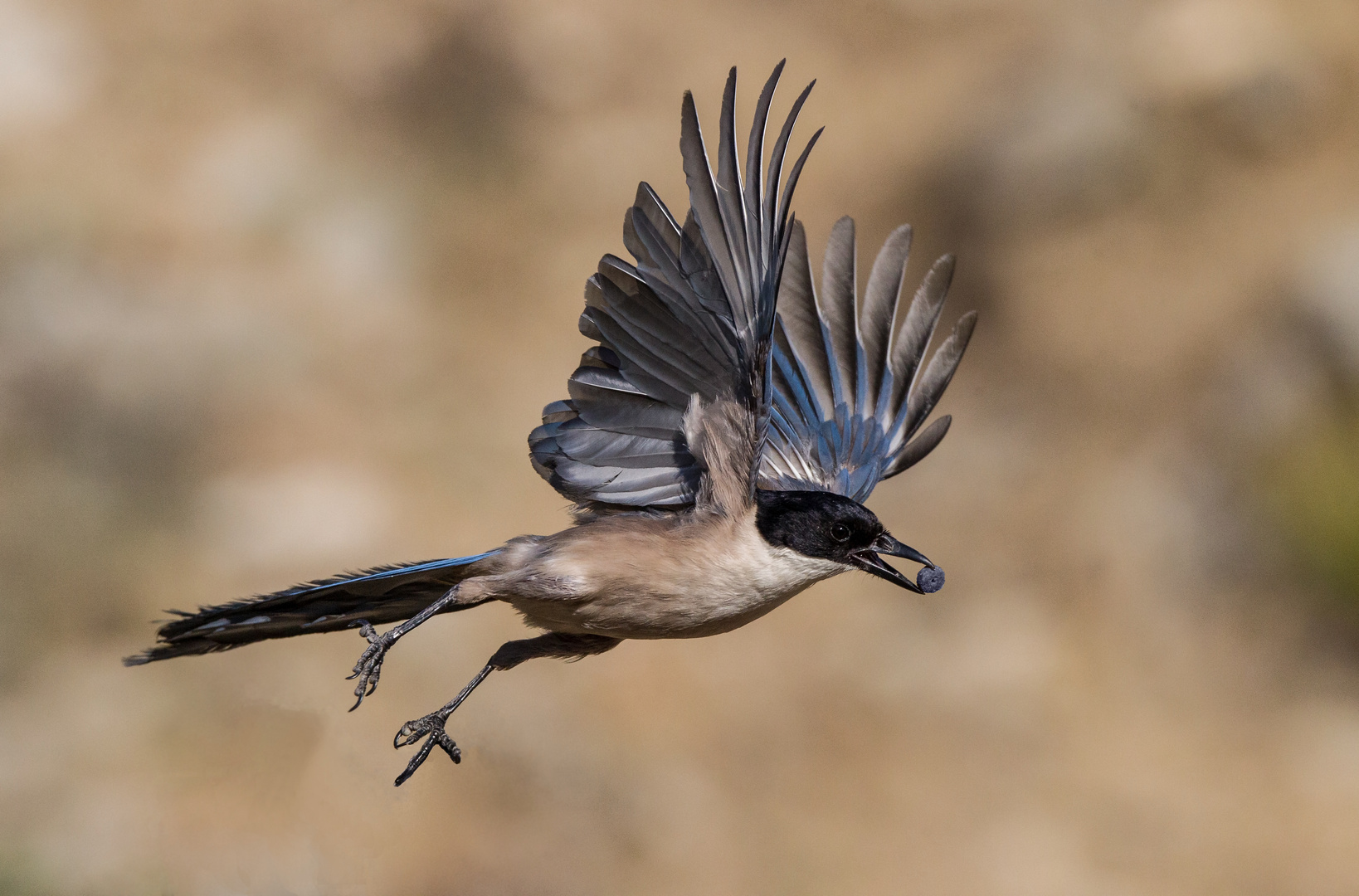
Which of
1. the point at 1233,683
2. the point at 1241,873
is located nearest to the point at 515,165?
the point at 1233,683

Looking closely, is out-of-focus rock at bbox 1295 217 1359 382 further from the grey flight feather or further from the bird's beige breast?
the bird's beige breast

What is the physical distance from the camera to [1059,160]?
375 inches

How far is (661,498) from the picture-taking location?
4.51 m

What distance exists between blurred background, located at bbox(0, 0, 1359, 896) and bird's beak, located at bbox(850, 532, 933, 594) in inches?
181

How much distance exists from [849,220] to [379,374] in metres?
5.99

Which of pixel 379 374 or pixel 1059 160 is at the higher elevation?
pixel 1059 160

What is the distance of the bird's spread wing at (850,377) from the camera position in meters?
5.28

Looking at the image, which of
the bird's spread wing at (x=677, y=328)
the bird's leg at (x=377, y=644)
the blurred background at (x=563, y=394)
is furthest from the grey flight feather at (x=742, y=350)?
the blurred background at (x=563, y=394)

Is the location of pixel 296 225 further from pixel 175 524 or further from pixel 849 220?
pixel 849 220

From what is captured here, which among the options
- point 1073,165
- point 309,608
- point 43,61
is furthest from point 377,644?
point 43,61

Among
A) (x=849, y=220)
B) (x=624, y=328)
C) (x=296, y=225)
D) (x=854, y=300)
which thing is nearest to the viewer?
(x=624, y=328)

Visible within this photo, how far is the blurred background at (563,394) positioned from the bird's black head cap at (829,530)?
463 centimetres

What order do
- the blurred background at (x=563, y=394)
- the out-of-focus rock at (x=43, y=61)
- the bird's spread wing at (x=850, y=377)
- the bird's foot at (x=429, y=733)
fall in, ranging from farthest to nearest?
the out-of-focus rock at (x=43, y=61) → the blurred background at (x=563, y=394) → the bird's spread wing at (x=850, y=377) → the bird's foot at (x=429, y=733)

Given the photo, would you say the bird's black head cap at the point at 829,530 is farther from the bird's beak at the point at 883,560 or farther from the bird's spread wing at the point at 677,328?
the bird's spread wing at the point at 677,328
